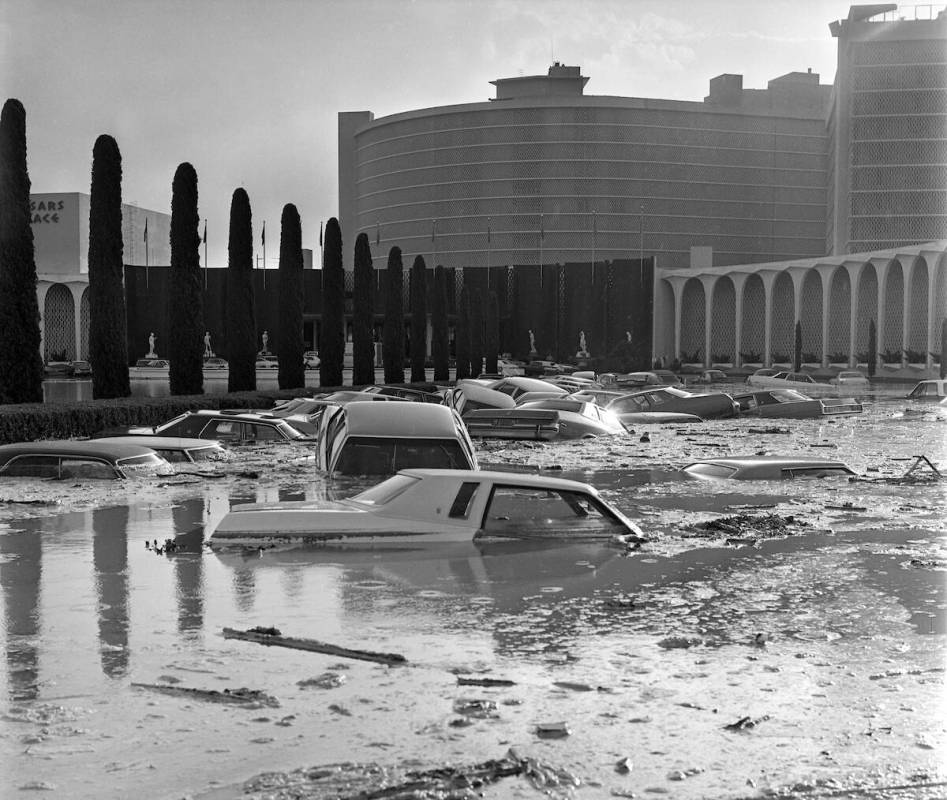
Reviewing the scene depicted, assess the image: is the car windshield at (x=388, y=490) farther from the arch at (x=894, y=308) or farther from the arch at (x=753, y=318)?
the arch at (x=753, y=318)

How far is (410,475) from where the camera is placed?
13.2 metres

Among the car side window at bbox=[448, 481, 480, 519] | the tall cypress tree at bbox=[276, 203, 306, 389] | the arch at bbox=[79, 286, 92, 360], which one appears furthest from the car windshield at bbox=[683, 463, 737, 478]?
the arch at bbox=[79, 286, 92, 360]

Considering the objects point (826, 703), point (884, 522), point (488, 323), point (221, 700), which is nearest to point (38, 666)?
point (221, 700)

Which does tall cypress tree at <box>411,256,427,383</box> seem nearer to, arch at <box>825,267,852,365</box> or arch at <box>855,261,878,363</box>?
arch at <box>855,261,878,363</box>

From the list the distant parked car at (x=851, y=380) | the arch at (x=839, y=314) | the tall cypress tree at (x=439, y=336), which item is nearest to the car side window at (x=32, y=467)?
the tall cypress tree at (x=439, y=336)

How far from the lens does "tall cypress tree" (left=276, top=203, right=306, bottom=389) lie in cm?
4709

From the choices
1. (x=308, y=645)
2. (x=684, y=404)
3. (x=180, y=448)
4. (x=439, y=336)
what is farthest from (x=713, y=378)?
(x=308, y=645)

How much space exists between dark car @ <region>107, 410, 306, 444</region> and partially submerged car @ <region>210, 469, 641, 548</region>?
1123cm

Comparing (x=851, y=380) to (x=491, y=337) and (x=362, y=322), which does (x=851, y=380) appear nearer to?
(x=491, y=337)

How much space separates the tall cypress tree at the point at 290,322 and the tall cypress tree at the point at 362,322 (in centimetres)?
811

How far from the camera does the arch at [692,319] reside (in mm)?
123125

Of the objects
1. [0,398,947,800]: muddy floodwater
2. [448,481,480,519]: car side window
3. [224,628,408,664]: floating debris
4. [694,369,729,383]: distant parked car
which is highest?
[448,481,480,519]: car side window

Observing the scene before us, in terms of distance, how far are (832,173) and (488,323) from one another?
7395 cm

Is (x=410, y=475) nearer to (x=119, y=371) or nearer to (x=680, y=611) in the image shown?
(x=680, y=611)
